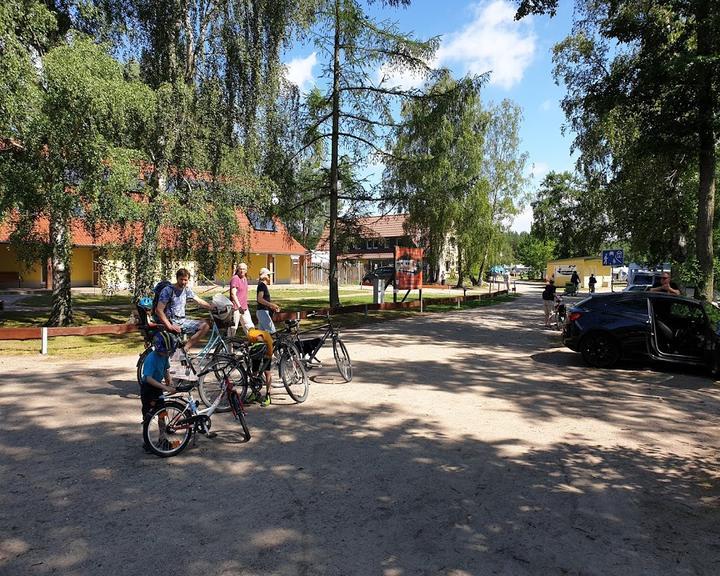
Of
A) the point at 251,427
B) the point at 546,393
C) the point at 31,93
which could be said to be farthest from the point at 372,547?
the point at 31,93

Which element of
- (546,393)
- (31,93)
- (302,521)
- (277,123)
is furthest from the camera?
(277,123)

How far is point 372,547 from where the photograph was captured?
138 inches

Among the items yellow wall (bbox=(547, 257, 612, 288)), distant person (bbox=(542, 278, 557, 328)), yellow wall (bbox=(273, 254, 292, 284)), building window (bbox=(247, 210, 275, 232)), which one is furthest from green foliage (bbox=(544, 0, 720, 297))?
yellow wall (bbox=(547, 257, 612, 288))

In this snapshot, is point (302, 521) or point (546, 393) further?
point (546, 393)

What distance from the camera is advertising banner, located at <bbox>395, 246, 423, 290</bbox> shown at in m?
25.0

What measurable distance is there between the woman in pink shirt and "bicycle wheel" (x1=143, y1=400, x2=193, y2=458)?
15.8 feet

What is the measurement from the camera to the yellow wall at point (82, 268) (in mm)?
33125

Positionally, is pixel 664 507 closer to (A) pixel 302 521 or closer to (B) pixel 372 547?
(B) pixel 372 547

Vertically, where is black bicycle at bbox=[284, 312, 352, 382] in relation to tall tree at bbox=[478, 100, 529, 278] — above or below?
below

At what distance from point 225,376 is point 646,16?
15.1 meters

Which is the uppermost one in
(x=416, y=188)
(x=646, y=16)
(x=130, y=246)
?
(x=646, y=16)

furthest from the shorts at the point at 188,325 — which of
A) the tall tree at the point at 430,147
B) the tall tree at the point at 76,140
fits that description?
the tall tree at the point at 430,147

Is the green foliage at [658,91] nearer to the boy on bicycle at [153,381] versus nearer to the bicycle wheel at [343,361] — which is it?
the bicycle wheel at [343,361]

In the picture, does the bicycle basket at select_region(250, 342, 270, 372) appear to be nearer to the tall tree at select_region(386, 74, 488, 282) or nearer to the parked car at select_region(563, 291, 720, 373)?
the parked car at select_region(563, 291, 720, 373)
